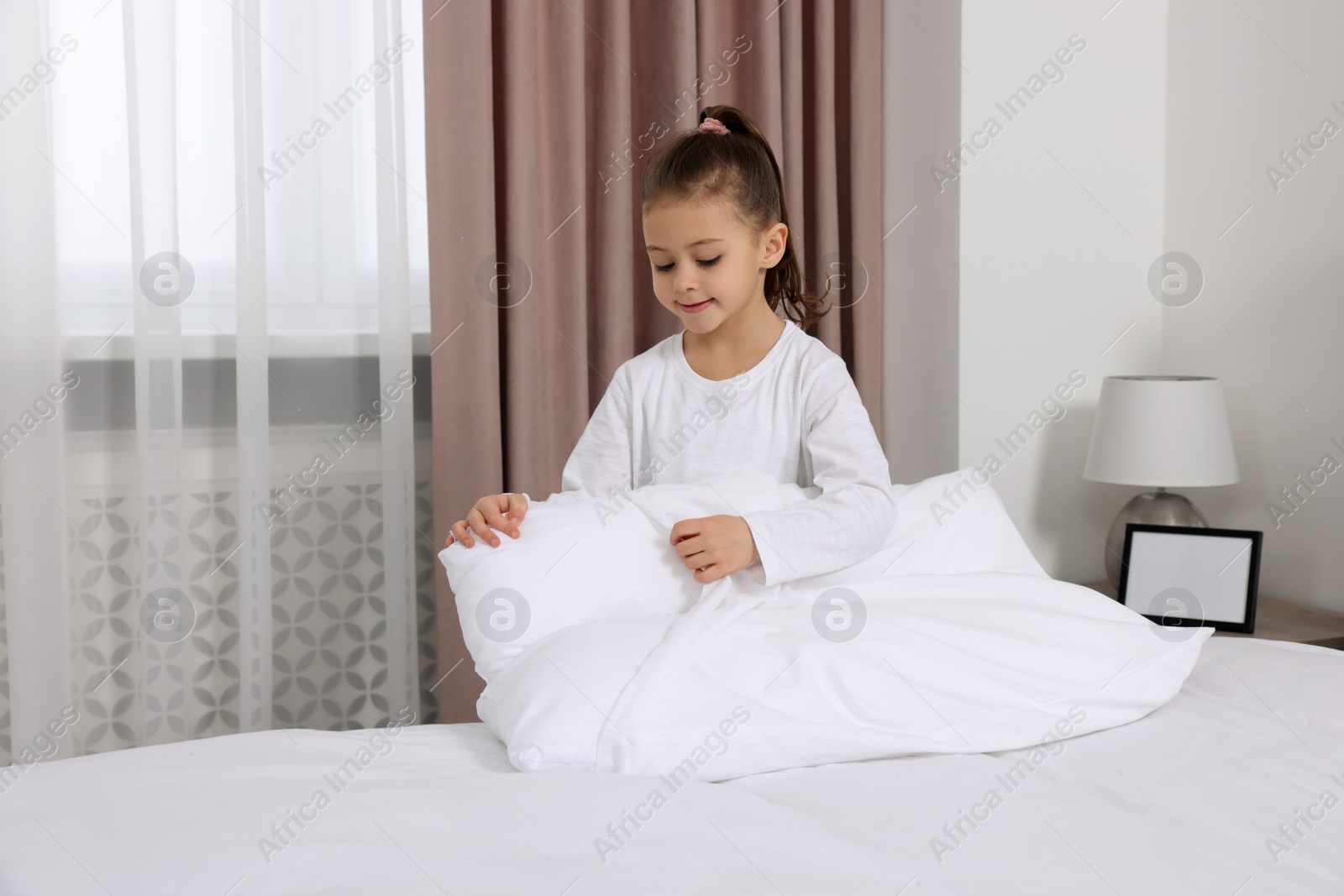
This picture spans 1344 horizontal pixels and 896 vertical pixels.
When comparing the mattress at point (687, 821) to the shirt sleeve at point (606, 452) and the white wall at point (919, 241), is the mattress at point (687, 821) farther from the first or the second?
the white wall at point (919, 241)

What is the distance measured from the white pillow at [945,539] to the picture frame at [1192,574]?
62cm

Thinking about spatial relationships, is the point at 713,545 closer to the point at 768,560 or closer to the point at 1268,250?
the point at 768,560

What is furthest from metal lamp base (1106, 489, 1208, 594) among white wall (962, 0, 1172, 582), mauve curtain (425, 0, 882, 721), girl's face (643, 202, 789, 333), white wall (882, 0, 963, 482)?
girl's face (643, 202, 789, 333)

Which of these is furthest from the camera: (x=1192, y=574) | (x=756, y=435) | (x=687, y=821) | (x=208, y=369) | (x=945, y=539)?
(x=1192, y=574)

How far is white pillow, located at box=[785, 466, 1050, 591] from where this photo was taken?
1088 mm

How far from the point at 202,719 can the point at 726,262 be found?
3.58 ft

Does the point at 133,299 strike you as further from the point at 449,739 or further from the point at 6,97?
the point at 449,739

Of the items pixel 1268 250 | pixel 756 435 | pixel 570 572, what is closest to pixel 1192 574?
pixel 1268 250

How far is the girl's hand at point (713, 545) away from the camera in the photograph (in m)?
0.97

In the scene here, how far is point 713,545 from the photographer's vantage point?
969 mm

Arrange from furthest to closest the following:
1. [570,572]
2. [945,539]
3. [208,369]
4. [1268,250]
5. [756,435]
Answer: [1268,250], [208,369], [756,435], [945,539], [570,572]

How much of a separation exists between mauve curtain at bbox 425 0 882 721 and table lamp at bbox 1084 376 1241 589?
44 cm

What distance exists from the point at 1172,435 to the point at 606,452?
101cm

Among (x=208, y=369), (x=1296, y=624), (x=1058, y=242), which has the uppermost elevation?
(x=1058, y=242)
